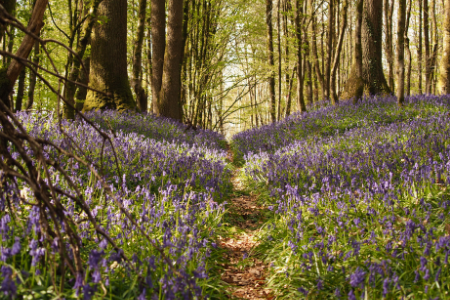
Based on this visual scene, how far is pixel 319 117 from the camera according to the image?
10289mm

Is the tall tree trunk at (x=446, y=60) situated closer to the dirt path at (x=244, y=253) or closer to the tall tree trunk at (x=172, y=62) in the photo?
the tall tree trunk at (x=172, y=62)

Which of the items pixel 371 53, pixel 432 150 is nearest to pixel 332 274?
pixel 432 150

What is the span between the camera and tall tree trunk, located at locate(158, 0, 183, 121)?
11.3 m

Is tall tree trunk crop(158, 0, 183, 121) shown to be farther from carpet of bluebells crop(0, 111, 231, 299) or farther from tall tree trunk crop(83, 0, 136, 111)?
carpet of bluebells crop(0, 111, 231, 299)

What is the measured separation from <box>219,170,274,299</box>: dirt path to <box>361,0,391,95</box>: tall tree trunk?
26.7 feet

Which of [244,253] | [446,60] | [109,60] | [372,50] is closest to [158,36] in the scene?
[109,60]

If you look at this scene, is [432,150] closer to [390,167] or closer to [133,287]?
[390,167]

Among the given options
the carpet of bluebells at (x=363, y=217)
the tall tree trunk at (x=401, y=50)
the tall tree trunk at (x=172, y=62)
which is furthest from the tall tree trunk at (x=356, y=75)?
the tall tree trunk at (x=172, y=62)

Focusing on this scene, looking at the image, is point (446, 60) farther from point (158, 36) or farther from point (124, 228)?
point (124, 228)

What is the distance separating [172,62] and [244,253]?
946 centimetres

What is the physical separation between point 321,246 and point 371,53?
1064 cm

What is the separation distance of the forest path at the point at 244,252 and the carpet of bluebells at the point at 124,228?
27 centimetres

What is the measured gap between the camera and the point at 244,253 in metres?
3.32

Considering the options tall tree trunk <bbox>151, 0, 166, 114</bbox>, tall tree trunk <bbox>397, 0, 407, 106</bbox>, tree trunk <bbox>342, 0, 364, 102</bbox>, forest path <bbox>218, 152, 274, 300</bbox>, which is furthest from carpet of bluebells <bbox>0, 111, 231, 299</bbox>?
tree trunk <bbox>342, 0, 364, 102</bbox>
